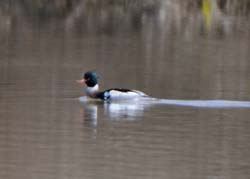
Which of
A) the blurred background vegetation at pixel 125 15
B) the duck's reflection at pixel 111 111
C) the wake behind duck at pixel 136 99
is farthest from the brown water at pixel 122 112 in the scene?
the blurred background vegetation at pixel 125 15

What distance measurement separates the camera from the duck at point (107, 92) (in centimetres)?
1781

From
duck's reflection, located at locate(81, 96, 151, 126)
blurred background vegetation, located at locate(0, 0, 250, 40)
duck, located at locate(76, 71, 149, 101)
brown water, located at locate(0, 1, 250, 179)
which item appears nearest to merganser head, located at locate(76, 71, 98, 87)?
duck, located at locate(76, 71, 149, 101)

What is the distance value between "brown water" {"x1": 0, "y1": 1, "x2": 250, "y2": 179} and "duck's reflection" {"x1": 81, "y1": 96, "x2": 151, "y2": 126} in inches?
0.6

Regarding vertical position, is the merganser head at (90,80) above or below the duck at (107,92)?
above

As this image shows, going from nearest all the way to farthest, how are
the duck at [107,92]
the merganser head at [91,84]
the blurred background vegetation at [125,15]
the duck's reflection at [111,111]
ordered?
1. the duck's reflection at [111,111]
2. the duck at [107,92]
3. the merganser head at [91,84]
4. the blurred background vegetation at [125,15]

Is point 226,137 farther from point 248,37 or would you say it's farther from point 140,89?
point 248,37

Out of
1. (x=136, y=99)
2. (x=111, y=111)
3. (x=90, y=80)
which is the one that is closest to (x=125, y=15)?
(x=90, y=80)

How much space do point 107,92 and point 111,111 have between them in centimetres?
98

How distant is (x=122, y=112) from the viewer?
55.9ft

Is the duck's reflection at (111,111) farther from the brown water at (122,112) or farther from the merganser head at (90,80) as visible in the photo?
the merganser head at (90,80)

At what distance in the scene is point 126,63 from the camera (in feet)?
77.9

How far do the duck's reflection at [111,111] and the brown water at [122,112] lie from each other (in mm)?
14

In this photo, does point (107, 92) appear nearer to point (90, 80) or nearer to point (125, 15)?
point (90, 80)

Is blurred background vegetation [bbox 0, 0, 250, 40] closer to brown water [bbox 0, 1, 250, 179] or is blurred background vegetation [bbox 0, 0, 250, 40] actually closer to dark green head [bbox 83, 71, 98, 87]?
brown water [bbox 0, 1, 250, 179]
